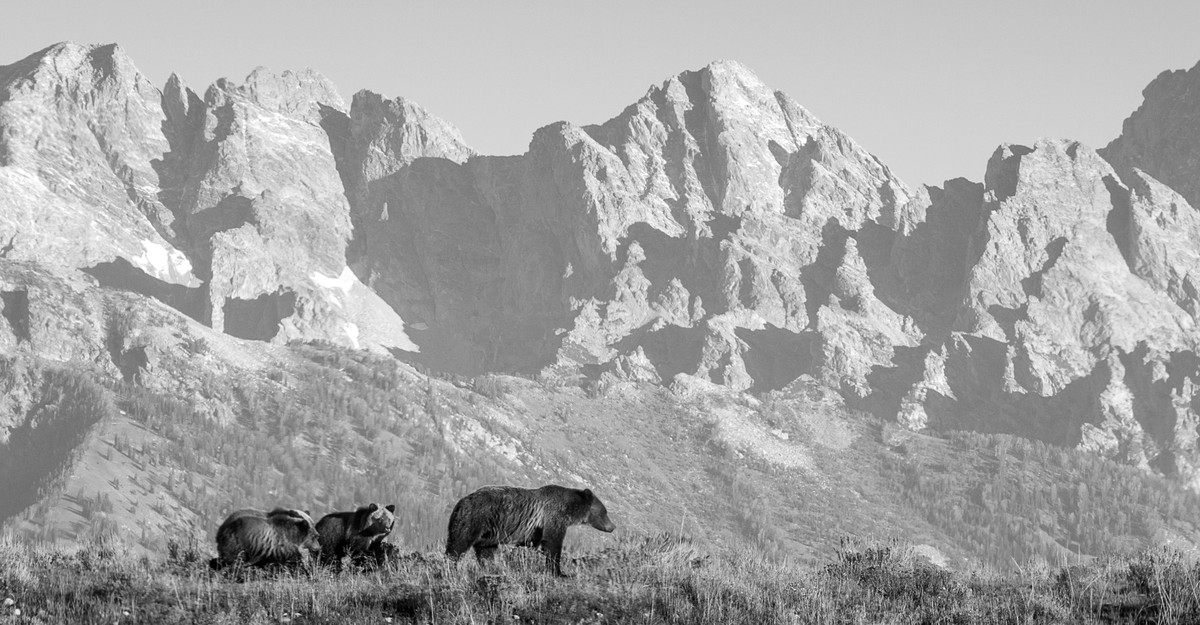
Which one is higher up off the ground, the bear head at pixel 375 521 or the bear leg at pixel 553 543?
the bear head at pixel 375 521

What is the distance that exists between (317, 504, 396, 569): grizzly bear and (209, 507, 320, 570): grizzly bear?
629mm

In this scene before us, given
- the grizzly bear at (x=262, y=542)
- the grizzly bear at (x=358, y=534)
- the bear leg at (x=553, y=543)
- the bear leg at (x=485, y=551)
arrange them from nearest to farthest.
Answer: the bear leg at (x=553, y=543) → the grizzly bear at (x=262, y=542) → the bear leg at (x=485, y=551) → the grizzly bear at (x=358, y=534)

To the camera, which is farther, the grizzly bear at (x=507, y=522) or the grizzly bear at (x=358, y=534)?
the grizzly bear at (x=358, y=534)

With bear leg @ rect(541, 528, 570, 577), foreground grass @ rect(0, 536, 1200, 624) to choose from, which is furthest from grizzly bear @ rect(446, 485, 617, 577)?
foreground grass @ rect(0, 536, 1200, 624)

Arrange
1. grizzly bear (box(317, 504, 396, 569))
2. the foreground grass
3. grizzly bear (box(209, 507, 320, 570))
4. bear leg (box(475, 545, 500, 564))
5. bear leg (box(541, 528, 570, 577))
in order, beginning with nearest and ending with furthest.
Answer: the foreground grass
bear leg (box(541, 528, 570, 577))
grizzly bear (box(209, 507, 320, 570))
bear leg (box(475, 545, 500, 564))
grizzly bear (box(317, 504, 396, 569))

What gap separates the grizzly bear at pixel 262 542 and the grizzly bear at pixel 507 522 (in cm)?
268

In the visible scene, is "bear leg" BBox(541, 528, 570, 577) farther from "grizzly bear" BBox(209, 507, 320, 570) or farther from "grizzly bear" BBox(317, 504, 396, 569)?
"grizzly bear" BBox(209, 507, 320, 570)

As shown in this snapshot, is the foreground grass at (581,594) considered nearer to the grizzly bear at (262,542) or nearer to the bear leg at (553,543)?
the bear leg at (553,543)

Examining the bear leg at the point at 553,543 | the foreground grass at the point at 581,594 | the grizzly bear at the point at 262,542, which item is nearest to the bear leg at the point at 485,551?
the foreground grass at the point at 581,594

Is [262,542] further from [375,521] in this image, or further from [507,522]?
[507,522]

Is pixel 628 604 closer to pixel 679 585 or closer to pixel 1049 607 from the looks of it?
pixel 679 585

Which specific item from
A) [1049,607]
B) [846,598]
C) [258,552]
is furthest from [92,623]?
[1049,607]

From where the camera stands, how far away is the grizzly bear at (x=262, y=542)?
75.1ft

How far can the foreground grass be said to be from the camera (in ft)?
60.6
